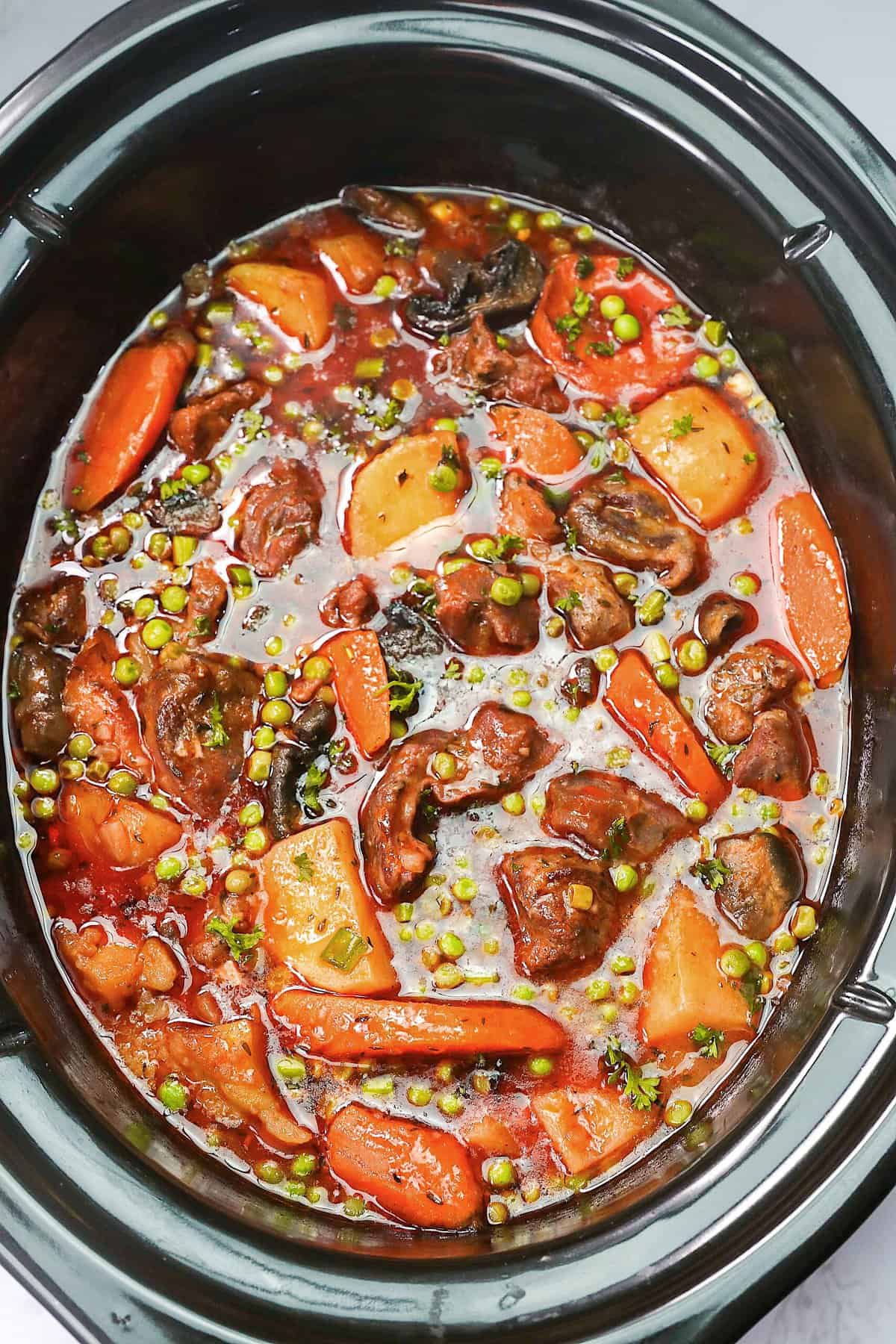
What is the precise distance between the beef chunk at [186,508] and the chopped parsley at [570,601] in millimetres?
1173

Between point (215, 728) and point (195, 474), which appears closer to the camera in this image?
point (215, 728)

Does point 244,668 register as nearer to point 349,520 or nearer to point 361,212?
point 349,520

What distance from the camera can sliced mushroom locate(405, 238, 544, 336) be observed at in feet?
13.3

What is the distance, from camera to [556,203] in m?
4.16

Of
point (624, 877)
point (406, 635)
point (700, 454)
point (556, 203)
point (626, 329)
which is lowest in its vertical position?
point (624, 877)

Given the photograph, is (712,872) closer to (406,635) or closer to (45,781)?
(406,635)

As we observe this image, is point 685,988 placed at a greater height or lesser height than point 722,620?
lesser

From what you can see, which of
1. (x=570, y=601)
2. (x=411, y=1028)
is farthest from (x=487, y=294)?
(x=411, y=1028)

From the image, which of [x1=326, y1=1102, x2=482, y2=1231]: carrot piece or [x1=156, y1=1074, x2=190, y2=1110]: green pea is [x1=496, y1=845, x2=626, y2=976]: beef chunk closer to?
[x1=326, y1=1102, x2=482, y2=1231]: carrot piece

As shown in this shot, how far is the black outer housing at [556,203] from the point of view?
2.85 meters

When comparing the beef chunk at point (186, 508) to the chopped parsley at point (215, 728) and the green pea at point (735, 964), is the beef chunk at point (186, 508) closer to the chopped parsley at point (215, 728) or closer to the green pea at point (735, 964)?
the chopped parsley at point (215, 728)

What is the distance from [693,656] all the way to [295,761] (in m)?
1.31

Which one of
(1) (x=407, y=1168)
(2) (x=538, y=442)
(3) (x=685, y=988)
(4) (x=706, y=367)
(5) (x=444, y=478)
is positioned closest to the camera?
(1) (x=407, y=1168)

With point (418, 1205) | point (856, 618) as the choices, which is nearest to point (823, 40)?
point (856, 618)
